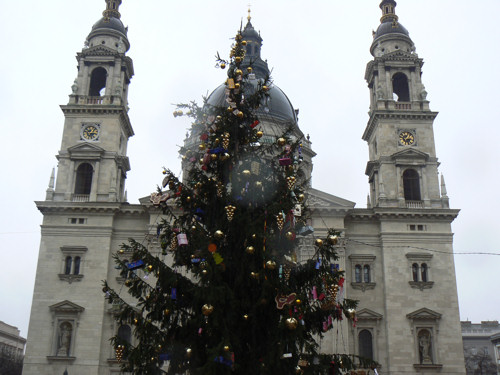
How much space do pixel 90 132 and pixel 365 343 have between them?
25248mm

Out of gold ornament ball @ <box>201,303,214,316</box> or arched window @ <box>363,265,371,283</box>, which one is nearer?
gold ornament ball @ <box>201,303,214,316</box>

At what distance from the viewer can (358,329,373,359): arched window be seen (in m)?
38.4

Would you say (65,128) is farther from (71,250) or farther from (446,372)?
(446,372)

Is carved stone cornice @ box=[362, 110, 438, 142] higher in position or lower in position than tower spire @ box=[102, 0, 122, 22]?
lower

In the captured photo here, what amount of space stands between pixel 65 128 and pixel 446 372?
105 ft

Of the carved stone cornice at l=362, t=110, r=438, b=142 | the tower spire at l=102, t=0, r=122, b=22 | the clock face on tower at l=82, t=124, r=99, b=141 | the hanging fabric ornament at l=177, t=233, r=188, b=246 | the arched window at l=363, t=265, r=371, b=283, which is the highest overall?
the tower spire at l=102, t=0, r=122, b=22

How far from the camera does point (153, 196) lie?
50.6ft

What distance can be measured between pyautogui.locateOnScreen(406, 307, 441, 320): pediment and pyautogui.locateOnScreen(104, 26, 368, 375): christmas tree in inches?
1009

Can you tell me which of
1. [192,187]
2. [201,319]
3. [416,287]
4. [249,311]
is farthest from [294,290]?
[416,287]

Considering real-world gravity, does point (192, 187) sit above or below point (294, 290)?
above

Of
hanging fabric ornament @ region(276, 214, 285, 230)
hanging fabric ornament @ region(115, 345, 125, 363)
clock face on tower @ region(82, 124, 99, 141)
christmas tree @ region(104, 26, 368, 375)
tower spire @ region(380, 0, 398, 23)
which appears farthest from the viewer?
tower spire @ region(380, 0, 398, 23)

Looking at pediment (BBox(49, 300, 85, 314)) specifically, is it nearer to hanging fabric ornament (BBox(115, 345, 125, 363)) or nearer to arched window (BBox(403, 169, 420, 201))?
arched window (BBox(403, 169, 420, 201))

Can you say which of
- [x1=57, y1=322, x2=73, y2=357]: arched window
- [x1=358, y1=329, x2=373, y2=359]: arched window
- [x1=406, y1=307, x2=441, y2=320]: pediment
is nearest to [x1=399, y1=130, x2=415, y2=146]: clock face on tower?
[x1=406, y1=307, x2=441, y2=320]: pediment

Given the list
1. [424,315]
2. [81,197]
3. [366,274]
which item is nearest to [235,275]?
[424,315]
